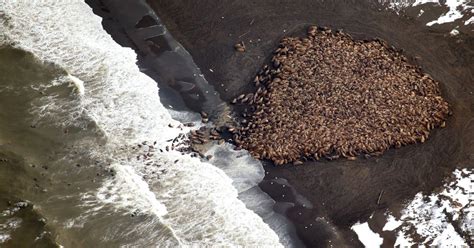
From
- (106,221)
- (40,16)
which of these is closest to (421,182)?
(106,221)

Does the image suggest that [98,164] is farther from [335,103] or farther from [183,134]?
[335,103]

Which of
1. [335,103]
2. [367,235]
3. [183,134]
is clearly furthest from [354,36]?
[367,235]

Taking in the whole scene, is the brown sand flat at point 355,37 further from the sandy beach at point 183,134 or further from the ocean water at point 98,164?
the ocean water at point 98,164

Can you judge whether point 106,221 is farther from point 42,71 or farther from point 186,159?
point 42,71

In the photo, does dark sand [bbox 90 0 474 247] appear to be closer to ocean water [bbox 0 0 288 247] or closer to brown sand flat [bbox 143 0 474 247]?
brown sand flat [bbox 143 0 474 247]

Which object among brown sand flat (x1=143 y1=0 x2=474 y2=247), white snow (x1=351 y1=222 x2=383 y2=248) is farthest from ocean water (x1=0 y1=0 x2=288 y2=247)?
white snow (x1=351 y1=222 x2=383 y2=248)

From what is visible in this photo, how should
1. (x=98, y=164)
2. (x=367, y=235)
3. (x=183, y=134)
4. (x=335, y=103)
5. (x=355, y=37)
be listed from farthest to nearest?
1. (x=355, y=37)
2. (x=335, y=103)
3. (x=183, y=134)
4. (x=98, y=164)
5. (x=367, y=235)
